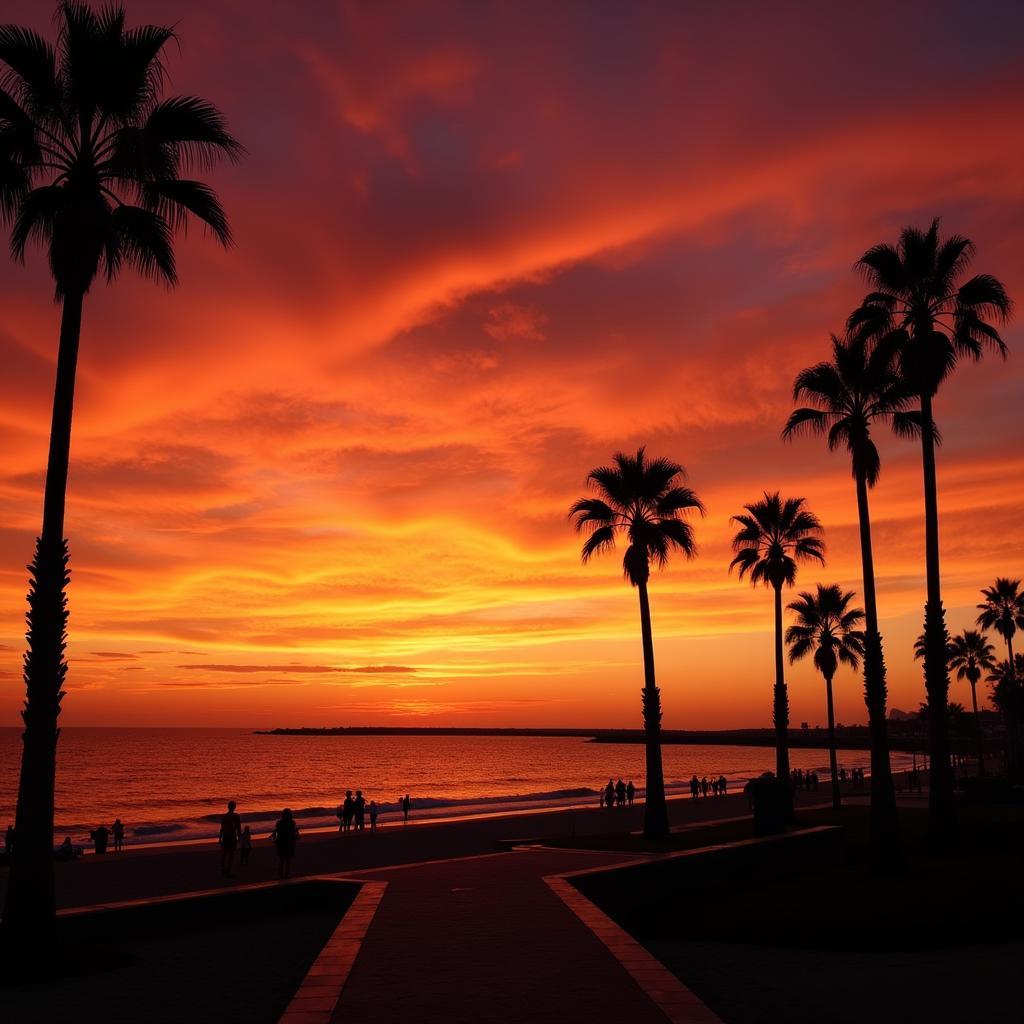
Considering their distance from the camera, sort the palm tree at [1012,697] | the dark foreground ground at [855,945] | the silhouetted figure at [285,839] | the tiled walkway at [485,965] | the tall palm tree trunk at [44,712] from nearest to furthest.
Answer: the tiled walkway at [485,965]
the dark foreground ground at [855,945]
the tall palm tree trunk at [44,712]
the silhouetted figure at [285,839]
the palm tree at [1012,697]

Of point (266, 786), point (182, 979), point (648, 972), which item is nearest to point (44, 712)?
point (182, 979)

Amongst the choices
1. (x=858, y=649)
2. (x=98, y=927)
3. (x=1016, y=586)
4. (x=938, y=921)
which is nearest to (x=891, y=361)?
(x=938, y=921)

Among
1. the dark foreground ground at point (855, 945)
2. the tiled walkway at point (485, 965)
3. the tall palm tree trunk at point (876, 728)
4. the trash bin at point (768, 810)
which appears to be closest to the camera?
the tiled walkway at point (485, 965)

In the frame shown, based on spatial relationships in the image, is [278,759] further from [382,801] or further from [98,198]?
[98,198]

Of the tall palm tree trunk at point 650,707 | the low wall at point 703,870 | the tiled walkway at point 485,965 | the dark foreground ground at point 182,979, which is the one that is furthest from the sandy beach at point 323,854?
the tiled walkway at point 485,965

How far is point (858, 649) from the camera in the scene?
209 ft

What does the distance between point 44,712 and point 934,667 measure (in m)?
23.2

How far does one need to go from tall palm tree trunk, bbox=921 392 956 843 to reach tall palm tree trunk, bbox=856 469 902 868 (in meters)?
2.00

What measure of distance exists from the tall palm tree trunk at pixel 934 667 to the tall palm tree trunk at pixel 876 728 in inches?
78.7

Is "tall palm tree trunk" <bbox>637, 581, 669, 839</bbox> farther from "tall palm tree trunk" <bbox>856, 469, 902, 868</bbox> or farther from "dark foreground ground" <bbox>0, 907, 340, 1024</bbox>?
"dark foreground ground" <bbox>0, 907, 340, 1024</bbox>

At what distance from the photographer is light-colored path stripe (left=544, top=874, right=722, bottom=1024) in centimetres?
868

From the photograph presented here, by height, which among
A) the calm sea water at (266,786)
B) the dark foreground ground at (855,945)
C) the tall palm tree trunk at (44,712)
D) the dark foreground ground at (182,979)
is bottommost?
the calm sea water at (266,786)

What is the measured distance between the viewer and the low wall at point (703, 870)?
16719 millimetres

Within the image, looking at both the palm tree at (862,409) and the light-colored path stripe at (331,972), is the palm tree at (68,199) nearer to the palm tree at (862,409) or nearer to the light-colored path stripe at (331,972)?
the light-colored path stripe at (331,972)
